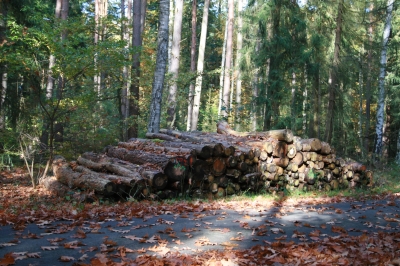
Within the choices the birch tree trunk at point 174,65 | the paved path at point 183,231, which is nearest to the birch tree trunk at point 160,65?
the birch tree trunk at point 174,65

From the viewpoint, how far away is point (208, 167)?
1036 centimetres

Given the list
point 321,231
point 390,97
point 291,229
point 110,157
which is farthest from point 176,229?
point 390,97

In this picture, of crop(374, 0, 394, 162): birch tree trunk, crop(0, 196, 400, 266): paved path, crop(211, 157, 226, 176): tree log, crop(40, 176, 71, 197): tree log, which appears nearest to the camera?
crop(0, 196, 400, 266): paved path

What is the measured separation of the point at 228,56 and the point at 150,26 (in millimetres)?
13449

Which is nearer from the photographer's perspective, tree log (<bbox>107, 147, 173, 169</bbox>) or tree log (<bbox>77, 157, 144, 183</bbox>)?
tree log (<bbox>77, 157, 144, 183</bbox>)

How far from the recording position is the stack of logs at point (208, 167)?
367 inches

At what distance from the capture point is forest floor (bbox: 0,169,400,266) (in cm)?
428

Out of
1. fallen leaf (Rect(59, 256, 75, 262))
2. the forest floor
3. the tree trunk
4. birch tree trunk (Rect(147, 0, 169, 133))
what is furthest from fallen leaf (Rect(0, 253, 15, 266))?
the tree trunk

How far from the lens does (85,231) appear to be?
5.36 metres

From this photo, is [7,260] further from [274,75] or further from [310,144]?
[274,75]

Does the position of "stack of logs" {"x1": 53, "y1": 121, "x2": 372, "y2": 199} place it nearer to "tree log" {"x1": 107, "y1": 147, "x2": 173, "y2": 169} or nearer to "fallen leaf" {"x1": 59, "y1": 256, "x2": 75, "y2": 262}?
"tree log" {"x1": 107, "y1": 147, "x2": 173, "y2": 169}

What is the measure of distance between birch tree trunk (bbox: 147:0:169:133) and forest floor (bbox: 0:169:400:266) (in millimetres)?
5821

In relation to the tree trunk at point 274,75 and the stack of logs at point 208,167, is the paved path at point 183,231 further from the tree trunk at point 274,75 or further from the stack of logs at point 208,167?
the tree trunk at point 274,75

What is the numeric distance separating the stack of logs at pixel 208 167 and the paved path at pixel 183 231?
230cm
